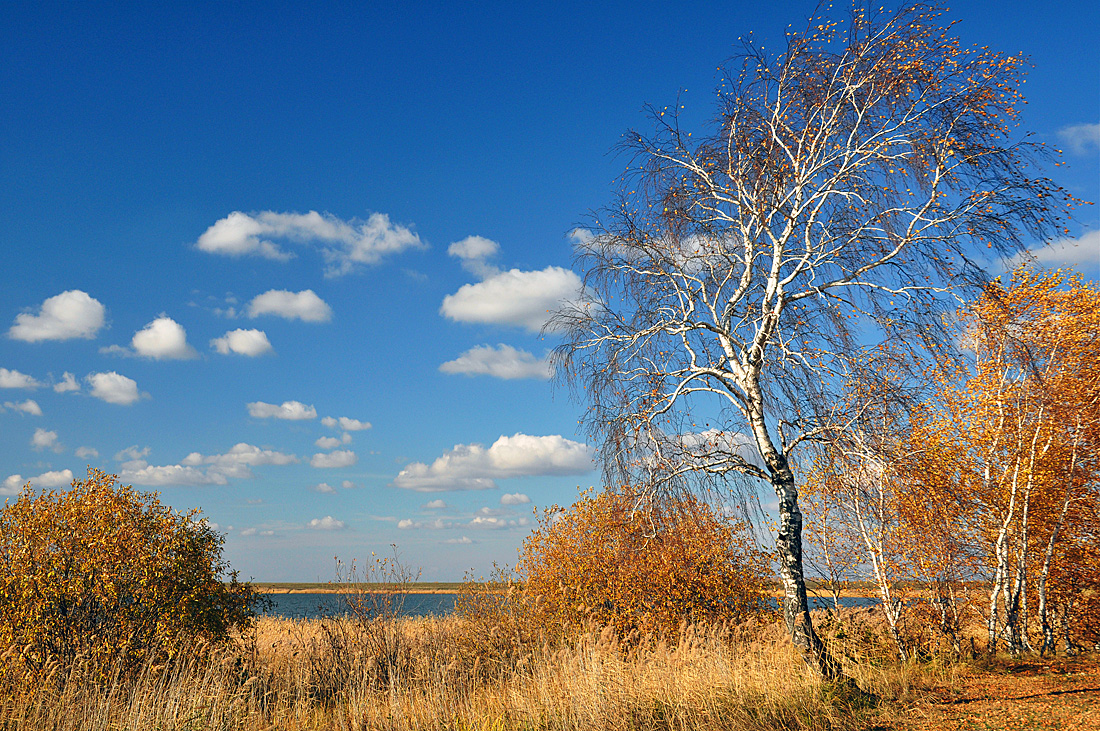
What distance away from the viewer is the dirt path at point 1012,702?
7.50 meters

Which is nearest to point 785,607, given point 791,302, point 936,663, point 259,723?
point 936,663

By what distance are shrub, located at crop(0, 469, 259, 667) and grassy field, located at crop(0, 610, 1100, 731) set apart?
412mm

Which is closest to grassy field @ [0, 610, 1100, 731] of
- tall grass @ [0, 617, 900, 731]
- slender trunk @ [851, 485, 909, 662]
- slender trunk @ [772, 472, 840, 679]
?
tall grass @ [0, 617, 900, 731]

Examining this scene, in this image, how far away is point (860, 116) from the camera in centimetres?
1005

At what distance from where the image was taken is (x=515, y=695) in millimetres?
7895

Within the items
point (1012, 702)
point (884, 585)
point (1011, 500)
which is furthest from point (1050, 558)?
point (1012, 702)

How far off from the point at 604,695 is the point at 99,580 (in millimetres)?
7144

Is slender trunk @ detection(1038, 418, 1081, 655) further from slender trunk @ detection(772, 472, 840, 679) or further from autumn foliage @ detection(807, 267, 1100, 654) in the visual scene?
slender trunk @ detection(772, 472, 840, 679)

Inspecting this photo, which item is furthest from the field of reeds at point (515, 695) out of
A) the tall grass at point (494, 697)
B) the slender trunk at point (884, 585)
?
the slender trunk at point (884, 585)

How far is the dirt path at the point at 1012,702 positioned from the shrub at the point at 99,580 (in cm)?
957

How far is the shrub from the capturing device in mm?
8773

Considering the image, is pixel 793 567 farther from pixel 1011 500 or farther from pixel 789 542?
pixel 1011 500

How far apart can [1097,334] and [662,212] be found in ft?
29.2

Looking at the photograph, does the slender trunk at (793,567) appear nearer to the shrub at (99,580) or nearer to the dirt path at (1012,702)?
the dirt path at (1012,702)
